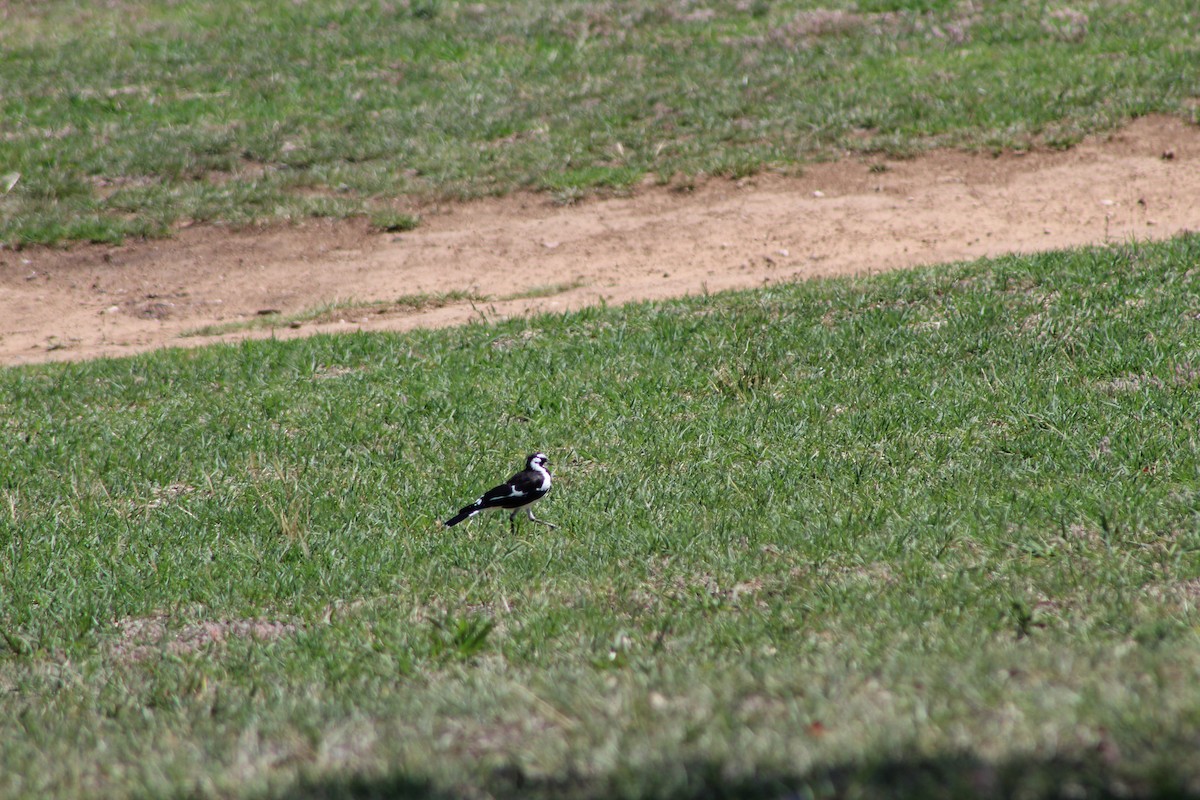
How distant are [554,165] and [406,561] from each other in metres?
10.1

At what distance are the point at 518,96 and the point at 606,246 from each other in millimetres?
5046

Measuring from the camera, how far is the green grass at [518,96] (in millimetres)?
15227

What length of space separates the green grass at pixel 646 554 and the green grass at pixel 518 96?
4816 millimetres

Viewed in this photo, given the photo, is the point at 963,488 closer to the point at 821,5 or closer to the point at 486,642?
the point at 486,642

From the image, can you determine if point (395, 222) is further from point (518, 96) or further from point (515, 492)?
point (515, 492)

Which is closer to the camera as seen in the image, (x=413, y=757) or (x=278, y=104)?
(x=413, y=757)

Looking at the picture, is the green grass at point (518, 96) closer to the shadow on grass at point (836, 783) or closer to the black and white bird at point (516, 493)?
the black and white bird at point (516, 493)

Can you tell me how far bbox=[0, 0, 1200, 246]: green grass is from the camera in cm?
1523

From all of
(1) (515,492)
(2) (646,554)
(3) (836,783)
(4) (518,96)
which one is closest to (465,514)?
(1) (515,492)

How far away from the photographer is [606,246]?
45.1 feet

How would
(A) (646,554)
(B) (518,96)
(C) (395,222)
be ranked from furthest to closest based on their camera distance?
(B) (518,96)
(C) (395,222)
(A) (646,554)

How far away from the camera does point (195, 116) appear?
1784 cm

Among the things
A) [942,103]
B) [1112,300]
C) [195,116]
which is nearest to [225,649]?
[1112,300]

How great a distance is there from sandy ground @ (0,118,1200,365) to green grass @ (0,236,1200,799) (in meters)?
1.47
